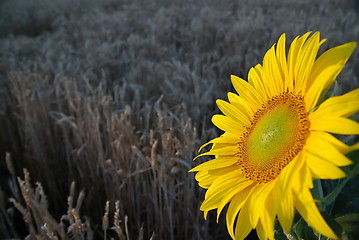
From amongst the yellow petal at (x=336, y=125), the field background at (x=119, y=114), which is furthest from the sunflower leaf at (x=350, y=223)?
the field background at (x=119, y=114)

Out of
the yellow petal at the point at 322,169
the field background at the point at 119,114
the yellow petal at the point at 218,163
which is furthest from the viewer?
the field background at the point at 119,114

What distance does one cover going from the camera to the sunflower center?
0.53 m

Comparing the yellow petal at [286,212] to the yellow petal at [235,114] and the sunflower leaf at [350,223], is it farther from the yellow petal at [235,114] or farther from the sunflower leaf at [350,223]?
the yellow petal at [235,114]

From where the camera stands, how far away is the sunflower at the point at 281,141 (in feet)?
1.51

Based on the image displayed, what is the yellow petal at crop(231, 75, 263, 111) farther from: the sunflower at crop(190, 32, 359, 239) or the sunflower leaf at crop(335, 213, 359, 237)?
the sunflower leaf at crop(335, 213, 359, 237)

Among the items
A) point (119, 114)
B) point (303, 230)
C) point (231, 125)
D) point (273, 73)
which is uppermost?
point (273, 73)

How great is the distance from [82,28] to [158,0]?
218 centimetres

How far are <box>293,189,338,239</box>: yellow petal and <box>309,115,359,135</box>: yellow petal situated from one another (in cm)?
9

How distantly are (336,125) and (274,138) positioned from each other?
0.13 meters

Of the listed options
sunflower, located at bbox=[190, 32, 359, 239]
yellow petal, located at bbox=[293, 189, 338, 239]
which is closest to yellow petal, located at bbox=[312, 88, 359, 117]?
sunflower, located at bbox=[190, 32, 359, 239]

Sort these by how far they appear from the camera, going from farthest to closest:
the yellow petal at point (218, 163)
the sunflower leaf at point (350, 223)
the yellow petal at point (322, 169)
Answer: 1. the yellow petal at point (218, 163)
2. the sunflower leaf at point (350, 223)
3. the yellow petal at point (322, 169)

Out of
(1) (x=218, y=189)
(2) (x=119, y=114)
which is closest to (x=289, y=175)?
(1) (x=218, y=189)

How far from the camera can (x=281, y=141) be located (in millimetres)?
555

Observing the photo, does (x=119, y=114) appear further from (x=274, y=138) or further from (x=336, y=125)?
(x=336, y=125)
